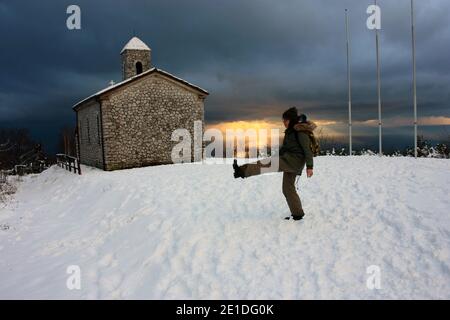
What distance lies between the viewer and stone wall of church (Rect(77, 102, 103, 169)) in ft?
70.4

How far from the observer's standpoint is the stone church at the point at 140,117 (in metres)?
20.3

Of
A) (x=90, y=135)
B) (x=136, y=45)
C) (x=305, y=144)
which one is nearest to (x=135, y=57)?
(x=136, y=45)

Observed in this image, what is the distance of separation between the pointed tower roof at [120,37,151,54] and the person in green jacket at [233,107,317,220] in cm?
2087

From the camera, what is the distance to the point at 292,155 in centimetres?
743

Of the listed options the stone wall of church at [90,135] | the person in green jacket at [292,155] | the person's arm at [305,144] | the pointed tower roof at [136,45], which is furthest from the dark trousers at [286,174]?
the pointed tower roof at [136,45]

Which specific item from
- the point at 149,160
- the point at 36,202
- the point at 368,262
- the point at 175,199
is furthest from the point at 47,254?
the point at 149,160

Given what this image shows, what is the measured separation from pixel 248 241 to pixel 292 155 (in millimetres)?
2064

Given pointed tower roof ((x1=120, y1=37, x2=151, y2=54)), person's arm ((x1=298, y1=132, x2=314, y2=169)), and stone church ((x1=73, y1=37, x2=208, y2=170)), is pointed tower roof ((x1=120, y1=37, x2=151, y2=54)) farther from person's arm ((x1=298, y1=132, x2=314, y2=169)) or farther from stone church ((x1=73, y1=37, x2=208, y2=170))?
person's arm ((x1=298, y1=132, x2=314, y2=169))

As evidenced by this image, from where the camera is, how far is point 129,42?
2544 cm

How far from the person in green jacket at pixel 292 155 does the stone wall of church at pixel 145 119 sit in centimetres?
1436

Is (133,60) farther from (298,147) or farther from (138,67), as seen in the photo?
(298,147)

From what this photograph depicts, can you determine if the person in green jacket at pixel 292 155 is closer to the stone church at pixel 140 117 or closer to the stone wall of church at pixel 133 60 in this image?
the stone church at pixel 140 117
